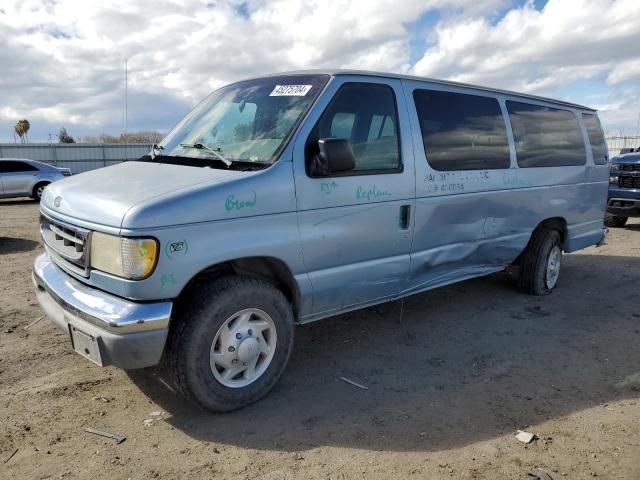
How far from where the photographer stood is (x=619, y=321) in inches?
207

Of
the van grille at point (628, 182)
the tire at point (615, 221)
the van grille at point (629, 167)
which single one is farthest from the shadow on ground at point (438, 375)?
the tire at point (615, 221)

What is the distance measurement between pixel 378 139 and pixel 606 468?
2567 mm

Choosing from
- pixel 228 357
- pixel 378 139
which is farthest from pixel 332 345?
pixel 378 139

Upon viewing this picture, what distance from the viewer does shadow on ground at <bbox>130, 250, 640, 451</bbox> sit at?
317cm

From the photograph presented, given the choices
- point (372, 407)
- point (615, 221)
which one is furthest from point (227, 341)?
point (615, 221)

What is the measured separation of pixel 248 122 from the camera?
12.3ft

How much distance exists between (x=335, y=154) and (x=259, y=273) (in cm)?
97

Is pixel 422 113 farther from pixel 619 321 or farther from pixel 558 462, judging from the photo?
pixel 619 321

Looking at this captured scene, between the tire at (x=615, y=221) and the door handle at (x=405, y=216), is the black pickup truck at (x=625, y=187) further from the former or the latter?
the door handle at (x=405, y=216)

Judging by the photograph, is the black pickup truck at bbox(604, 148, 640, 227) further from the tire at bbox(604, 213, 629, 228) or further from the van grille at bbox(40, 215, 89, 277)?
the van grille at bbox(40, 215, 89, 277)

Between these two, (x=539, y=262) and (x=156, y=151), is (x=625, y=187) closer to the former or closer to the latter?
(x=539, y=262)

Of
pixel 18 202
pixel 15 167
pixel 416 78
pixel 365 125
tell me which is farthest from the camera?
pixel 18 202

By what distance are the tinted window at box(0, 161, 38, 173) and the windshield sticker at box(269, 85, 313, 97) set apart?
15.1 m

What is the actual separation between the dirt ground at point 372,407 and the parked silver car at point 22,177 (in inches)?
491
